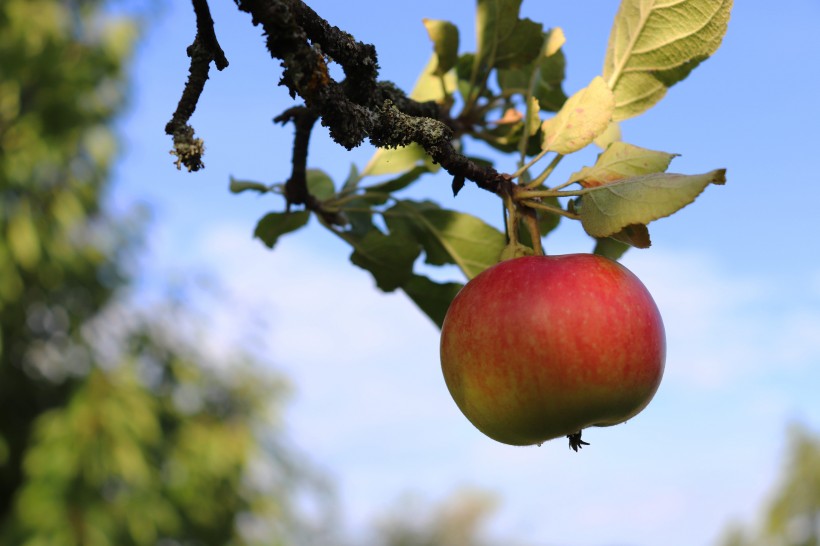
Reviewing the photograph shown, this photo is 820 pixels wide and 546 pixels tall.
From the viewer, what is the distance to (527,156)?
78cm

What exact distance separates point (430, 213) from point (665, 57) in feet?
0.86

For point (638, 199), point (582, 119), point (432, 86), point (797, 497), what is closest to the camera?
point (638, 199)

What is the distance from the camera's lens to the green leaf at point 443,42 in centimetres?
88

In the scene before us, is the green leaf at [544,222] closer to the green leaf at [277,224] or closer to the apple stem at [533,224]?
the apple stem at [533,224]

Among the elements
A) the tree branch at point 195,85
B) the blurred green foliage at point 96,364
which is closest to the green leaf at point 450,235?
the tree branch at point 195,85

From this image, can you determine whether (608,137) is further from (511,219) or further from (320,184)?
(320,184)

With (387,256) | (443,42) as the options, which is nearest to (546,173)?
(387,256)

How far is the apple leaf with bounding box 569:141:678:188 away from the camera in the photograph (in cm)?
60

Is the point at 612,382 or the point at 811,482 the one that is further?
the point at 811,482

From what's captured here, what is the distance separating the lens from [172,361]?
245 inches

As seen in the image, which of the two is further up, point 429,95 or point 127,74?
point 127,74

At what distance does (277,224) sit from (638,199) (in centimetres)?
44

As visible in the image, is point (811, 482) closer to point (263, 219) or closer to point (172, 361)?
point (172, 361)

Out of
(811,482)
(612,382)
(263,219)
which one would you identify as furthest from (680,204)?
(811,482)
